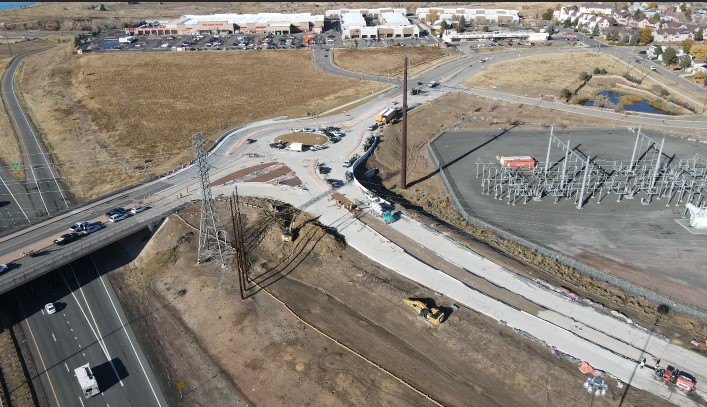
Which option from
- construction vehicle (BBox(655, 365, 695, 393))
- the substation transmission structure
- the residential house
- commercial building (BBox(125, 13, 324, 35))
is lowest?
construction vehicle (BBox(655, 365, 695, 393))

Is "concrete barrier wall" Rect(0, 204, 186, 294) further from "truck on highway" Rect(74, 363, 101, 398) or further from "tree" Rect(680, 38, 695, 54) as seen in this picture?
"tree" Rect(680, 38, 695, 54)

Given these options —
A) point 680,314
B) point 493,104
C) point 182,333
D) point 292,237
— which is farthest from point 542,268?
point 493,104

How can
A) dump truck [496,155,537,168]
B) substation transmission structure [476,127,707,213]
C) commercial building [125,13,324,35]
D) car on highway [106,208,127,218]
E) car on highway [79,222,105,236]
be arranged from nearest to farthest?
car on highway [79,222,105,236]
car on highway [106,208,127,218]
substation transmission structure [476,127,707,213]
dump truck [496,155,537,168]
commercial building [125,13,324,35]

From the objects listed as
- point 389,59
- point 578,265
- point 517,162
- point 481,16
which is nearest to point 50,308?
point 578,265

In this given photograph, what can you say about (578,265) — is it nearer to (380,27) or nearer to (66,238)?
(66,238)

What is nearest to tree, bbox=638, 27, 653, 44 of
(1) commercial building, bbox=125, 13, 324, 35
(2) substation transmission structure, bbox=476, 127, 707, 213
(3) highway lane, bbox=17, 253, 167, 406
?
(2) substation transmission structure, bbox=476, 127, 707, 213

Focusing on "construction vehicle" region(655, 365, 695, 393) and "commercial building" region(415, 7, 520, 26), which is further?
"commercial building" region(415, 7, 520, 26)

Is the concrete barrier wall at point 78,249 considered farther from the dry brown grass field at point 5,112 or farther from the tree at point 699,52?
the tree at point 699,52
